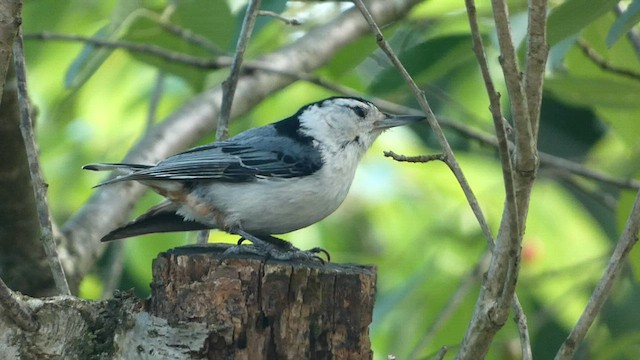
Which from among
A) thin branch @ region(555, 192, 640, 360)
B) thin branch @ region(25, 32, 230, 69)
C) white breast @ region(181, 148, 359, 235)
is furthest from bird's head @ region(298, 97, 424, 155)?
thin branch @ region(555, 192, 640, 360)

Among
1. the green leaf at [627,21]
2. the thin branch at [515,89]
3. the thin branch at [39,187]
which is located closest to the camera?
the thin branch at [515,89]

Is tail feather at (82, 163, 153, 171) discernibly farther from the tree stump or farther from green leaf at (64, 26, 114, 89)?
the tree stump

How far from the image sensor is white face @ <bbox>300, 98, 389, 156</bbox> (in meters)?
3.81

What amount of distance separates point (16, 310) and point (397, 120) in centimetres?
198

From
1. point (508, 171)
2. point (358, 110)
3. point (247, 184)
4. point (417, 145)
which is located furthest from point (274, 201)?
point (417, 145)

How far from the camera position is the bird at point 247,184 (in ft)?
11.2

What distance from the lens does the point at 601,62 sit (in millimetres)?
3777

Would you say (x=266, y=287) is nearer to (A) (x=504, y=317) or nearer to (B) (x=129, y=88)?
(A) (x=504, y=317)

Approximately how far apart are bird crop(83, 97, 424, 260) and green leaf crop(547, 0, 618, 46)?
106 centimetres

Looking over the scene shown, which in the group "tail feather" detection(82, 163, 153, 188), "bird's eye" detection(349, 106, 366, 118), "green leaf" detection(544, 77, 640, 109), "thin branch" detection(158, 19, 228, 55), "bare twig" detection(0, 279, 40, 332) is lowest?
"bare twig" detection(0, 279, 40, 332)

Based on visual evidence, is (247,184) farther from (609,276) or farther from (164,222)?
(609,276)

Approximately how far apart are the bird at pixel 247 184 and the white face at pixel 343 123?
0.21 ft

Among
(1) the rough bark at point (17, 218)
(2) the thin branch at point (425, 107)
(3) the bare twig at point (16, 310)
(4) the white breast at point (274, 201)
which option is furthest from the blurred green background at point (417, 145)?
(3) the bare twig at point (16, 310)

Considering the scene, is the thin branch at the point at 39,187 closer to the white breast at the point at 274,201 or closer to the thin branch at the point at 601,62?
the white breast at the point at 274,201
